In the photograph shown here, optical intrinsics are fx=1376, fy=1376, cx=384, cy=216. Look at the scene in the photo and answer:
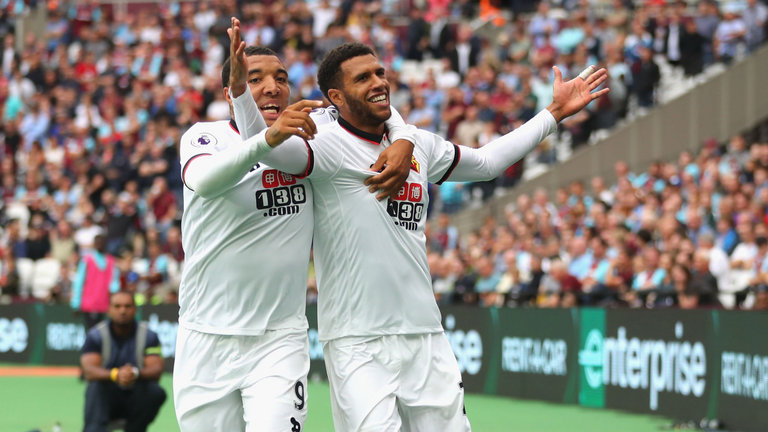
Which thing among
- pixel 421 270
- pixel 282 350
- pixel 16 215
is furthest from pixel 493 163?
pixel 16 215

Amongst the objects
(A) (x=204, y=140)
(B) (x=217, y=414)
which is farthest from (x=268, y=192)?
(B) (x=217, y=414)

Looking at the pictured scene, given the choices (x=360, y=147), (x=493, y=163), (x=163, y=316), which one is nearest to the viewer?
(x=360, y=147)

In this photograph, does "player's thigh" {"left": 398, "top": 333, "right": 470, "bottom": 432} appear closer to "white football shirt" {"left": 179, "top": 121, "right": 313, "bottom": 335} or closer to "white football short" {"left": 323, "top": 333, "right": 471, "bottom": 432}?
"white football short" {"left": 323, "top": 333, "right": 471, "bottom": 432}

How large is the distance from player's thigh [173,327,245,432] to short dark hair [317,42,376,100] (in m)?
1.37

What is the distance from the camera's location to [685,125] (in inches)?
832

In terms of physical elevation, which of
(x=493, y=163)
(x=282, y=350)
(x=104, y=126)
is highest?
(x=104, y=126)

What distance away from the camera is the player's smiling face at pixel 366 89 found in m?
6.62

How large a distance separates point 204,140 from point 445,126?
17141 mm

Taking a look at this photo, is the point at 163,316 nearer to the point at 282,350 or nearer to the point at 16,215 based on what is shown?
the point at 16,215

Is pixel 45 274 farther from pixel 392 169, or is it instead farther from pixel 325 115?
pixel 392 169

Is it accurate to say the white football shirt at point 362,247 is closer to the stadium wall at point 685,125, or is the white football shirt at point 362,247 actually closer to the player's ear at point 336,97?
the player's ear at point 336,97

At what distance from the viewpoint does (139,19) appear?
104 ft

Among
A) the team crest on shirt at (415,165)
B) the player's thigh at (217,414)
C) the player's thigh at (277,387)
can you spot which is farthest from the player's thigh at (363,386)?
the team crest on shirt at (415,165)

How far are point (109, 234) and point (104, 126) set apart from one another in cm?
500
